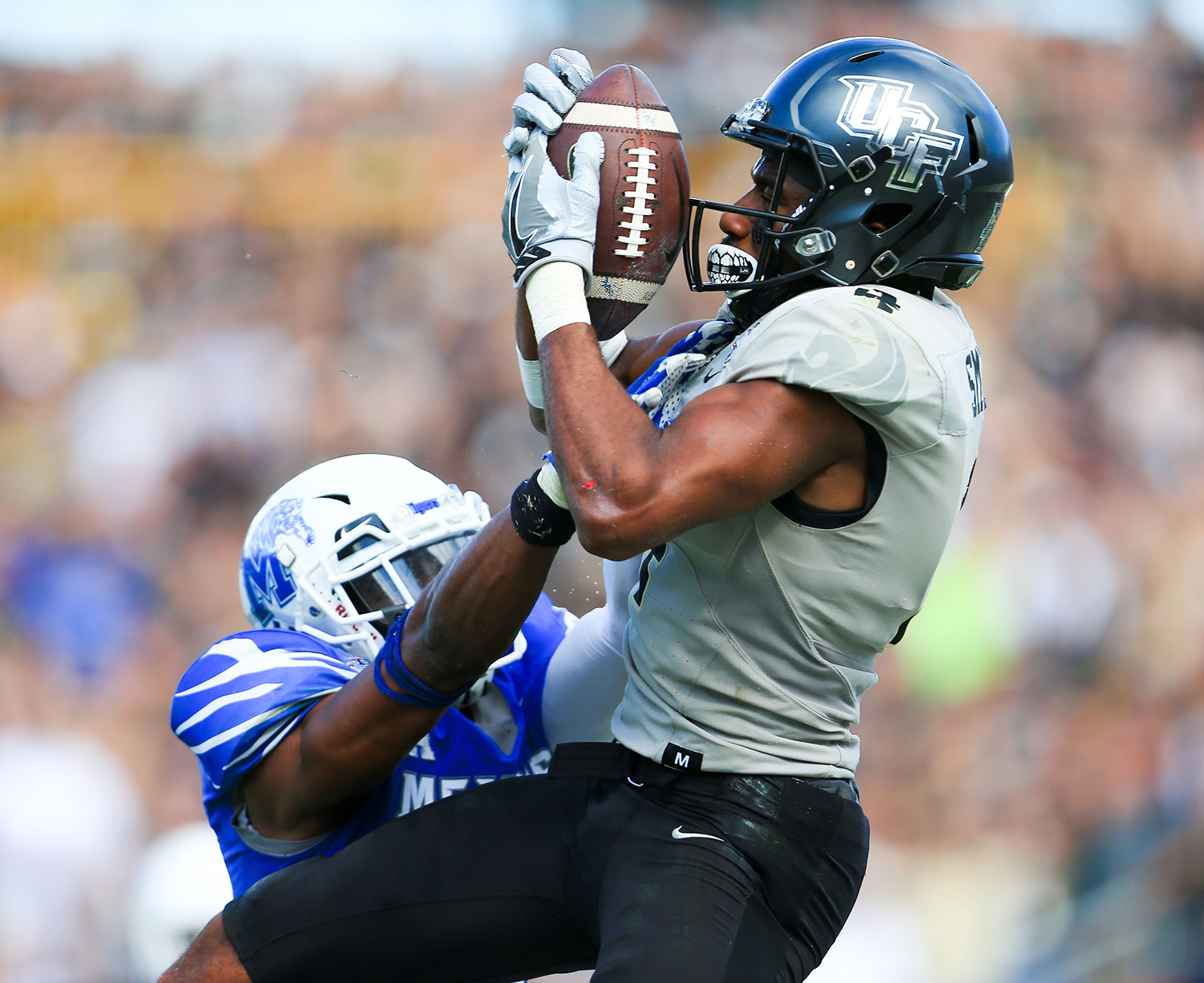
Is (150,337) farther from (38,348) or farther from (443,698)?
(443,698)

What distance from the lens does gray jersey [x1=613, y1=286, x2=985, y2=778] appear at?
1648 millimetres

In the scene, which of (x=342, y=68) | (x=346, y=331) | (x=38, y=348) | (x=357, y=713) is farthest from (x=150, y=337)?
(x=357, y=713)

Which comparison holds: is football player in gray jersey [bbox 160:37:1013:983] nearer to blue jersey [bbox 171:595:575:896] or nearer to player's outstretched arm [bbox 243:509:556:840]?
player's outstretched arm [bbox 243:509:556:840]

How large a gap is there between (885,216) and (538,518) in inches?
26.3

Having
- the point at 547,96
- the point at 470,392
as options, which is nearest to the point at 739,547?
the point at 547,96

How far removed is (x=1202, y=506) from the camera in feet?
17.8

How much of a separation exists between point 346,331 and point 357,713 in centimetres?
348

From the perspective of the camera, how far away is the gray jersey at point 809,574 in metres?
1.65

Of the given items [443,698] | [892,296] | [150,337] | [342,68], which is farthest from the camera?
[342,68]

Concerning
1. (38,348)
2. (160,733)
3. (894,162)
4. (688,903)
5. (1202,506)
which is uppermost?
(894,162)

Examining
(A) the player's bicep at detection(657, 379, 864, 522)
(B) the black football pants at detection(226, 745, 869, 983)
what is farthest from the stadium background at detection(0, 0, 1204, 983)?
(A) the player's bicep at detection(657, 379, 864, 522)

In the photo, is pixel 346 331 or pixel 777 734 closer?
pixel 777 734

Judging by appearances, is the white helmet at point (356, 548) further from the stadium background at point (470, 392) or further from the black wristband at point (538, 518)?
the stadium background at point (470, 392)

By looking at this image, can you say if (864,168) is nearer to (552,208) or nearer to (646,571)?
(552,208)
